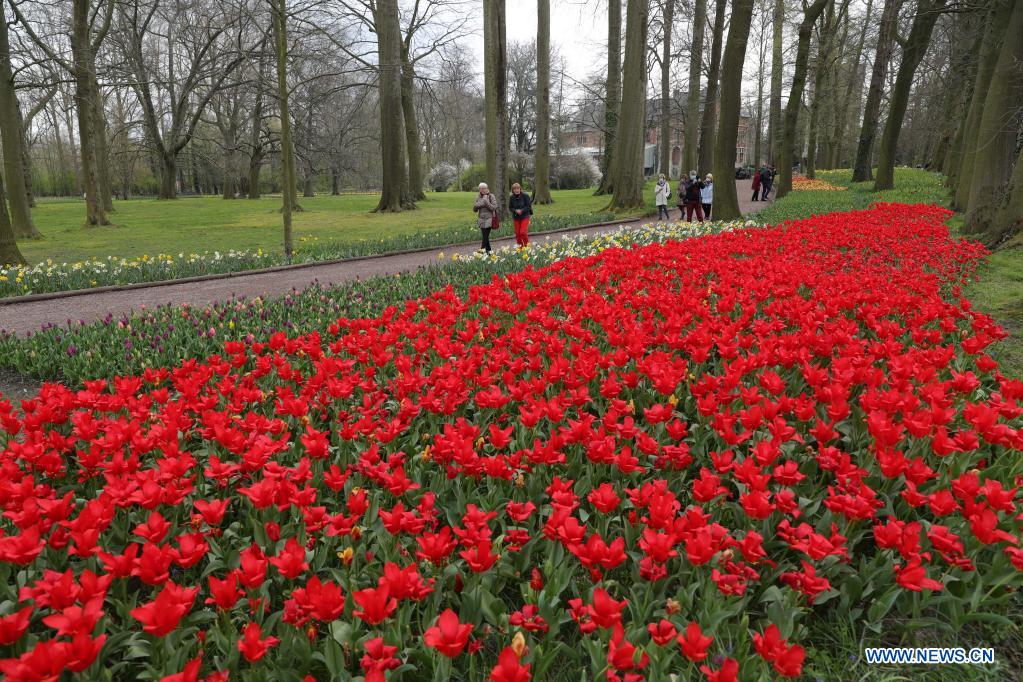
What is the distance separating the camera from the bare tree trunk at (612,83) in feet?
85.3

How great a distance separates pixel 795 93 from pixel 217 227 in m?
21.5

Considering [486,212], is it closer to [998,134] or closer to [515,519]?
[998,134]

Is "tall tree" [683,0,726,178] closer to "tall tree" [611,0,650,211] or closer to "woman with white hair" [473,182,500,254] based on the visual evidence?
"tall tree" [611,0,650,211]

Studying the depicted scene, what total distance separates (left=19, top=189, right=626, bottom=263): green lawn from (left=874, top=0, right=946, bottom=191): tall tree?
10.2 metres

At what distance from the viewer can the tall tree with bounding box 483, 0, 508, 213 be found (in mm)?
18609

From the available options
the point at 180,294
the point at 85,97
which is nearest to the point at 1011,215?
the point at 180,294

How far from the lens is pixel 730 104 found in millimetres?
15711

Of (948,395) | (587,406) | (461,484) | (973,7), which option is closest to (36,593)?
(461,484)

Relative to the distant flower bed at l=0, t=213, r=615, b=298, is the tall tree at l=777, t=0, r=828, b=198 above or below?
above

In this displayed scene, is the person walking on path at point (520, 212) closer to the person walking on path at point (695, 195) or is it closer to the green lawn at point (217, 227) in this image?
the green lawn at point (217, 227)

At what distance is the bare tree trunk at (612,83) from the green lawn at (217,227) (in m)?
1.87

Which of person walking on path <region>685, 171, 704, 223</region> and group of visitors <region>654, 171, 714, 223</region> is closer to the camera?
person walking on path <region>685, 171, 704, 223</region>

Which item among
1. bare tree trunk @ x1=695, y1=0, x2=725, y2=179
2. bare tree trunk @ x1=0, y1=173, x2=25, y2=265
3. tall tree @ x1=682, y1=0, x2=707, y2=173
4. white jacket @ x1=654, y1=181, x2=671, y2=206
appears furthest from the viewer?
tall tree @ x1=682, y1=0, x2=707, y2=173

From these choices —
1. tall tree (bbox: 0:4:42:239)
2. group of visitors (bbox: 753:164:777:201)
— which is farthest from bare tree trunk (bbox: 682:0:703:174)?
tall tree (bbox: 0:4:42:239)
